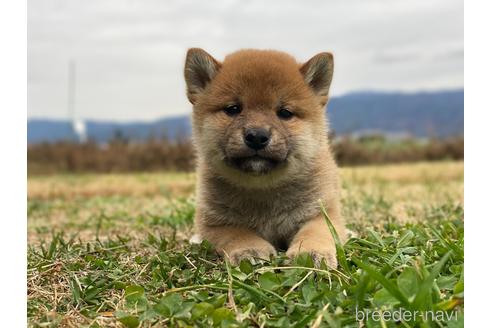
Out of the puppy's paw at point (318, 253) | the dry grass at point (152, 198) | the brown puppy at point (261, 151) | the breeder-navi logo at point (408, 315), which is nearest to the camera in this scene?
the breeder-navi logo at point (408, 315)

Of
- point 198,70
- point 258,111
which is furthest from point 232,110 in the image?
point 198,70

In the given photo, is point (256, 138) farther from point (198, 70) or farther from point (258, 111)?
point (198, 70)

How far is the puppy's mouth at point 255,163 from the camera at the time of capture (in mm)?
3402

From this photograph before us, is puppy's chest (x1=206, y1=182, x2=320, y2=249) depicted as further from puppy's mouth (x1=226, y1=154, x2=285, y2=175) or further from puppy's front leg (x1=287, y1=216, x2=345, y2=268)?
puppy's mouth (x1=226, y1=154, x2=285, y2=175)

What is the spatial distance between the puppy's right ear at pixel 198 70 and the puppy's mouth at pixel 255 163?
678 millimetres

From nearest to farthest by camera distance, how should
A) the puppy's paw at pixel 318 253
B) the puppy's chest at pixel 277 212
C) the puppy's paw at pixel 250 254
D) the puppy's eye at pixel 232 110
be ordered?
the puppy's paw at pixel 318 253, the puppy's paw at pixel 250 254, the puppy's eye at pixel 232 110, the puppy's chest at pixel 277 212

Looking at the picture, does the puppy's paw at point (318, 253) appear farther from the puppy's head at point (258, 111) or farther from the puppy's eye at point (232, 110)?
the puppy's eye at point (232, 110)

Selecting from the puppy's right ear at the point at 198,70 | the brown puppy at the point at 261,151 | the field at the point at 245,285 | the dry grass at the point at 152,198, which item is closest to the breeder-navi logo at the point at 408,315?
the field at the point at 245,285

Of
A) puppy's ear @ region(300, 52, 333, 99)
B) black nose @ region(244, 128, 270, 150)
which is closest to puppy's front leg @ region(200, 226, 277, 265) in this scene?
black nose @ region(244, 128, 270, 150)

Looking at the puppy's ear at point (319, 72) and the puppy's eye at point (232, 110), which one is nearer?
the puppy's eye at point (232, 110)

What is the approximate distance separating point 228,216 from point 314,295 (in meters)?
1.32

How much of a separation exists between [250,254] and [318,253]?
0.40 m

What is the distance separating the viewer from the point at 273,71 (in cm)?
354
